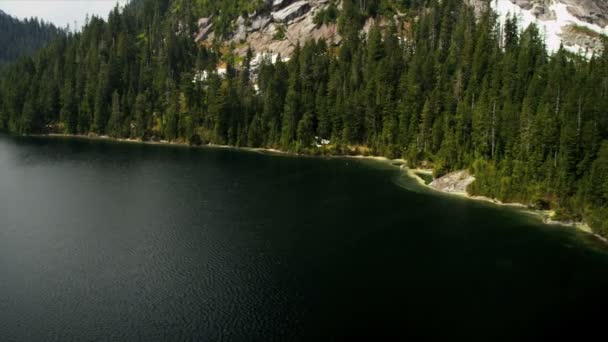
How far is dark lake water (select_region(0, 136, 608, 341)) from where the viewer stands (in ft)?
139

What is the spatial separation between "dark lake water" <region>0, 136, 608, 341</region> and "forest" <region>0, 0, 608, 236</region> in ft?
45.7

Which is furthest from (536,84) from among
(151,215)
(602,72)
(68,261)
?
(68,261)

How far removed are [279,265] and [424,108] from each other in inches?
3698

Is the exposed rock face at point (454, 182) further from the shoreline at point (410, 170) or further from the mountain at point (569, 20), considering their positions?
the mountain at point (569, 20)

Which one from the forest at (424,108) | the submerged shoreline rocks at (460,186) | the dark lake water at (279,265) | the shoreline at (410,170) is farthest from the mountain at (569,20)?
the dark lake water at (279,265)

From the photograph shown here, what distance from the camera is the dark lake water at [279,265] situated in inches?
1672

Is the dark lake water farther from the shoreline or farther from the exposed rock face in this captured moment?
the exposed rock face

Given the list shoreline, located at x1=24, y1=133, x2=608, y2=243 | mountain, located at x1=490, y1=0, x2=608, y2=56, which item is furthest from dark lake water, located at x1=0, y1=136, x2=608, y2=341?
mountain, located at x1=490, y1=0, x2=608, y2=56

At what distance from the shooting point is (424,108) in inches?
5384

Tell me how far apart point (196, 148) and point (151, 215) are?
89439mm

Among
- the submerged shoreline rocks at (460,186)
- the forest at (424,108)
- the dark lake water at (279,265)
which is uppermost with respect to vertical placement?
the forest at (424,108)

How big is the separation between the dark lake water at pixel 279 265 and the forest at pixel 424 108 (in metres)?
13.9

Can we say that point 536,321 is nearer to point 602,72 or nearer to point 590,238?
point 590,238

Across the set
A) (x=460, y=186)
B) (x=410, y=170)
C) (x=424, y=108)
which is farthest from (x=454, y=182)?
(x=424, y=108)
